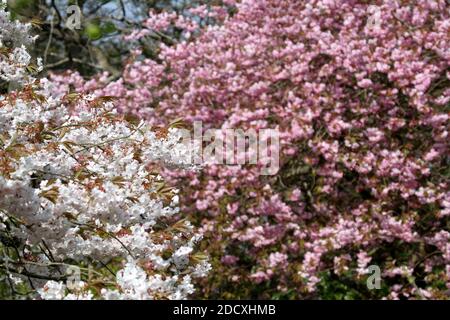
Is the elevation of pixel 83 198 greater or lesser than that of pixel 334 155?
greater

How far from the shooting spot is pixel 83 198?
284 cm

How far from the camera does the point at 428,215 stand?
6551 mm

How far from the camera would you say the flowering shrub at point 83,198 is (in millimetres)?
2549

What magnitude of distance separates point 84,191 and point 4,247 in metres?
0.40

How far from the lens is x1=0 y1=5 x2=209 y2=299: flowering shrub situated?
2.55 m

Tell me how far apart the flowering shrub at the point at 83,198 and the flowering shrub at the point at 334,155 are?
130 inches

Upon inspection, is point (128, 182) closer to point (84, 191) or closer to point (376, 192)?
point (84, 191)

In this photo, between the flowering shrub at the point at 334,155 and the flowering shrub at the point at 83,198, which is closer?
the flowering shrub at the point at 83,198

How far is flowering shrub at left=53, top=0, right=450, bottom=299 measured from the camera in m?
6.50

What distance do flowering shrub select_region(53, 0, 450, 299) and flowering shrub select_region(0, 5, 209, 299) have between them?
3309 mm

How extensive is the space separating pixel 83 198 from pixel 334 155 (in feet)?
13.2

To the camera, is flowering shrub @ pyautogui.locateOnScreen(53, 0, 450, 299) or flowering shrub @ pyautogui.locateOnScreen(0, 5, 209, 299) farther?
flowering shrub @ pyautogui.locateOnScreen(53, 0, 450, 299)
